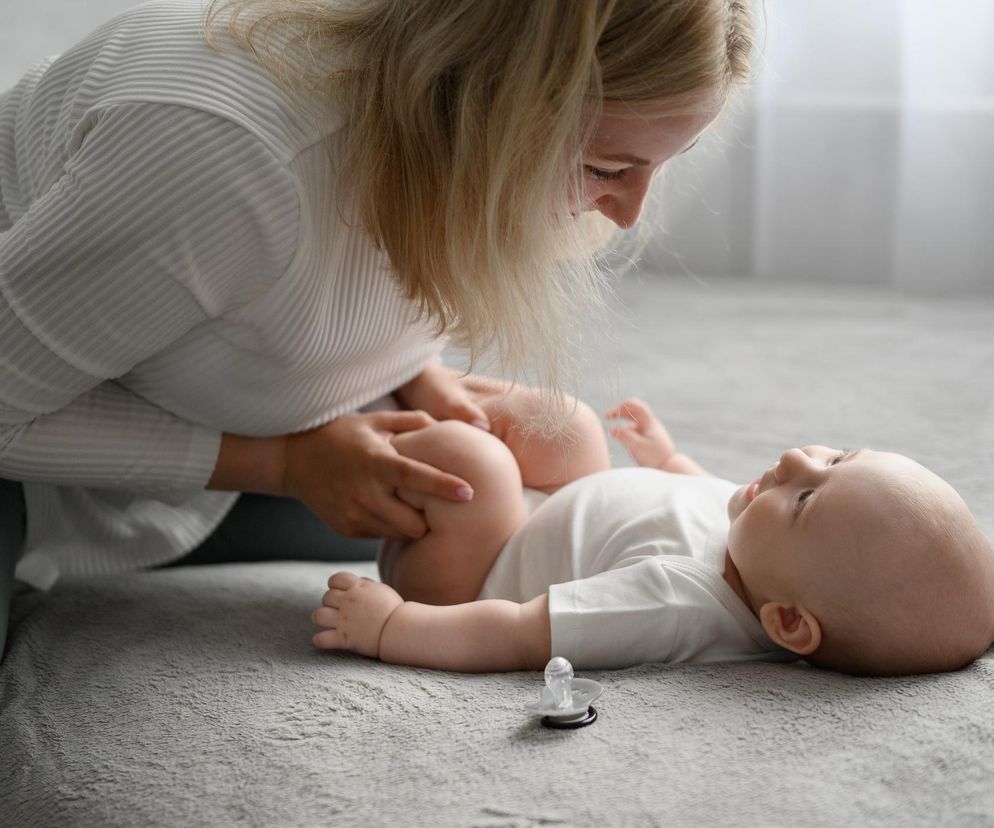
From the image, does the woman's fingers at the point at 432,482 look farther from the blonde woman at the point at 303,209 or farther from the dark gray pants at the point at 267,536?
the dark gray pants at the point at 267,536

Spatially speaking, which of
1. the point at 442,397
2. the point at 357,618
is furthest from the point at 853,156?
the point at 357,618

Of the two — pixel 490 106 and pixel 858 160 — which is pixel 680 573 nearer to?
pixel 490 106

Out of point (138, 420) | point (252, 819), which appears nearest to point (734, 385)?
point (138, 420)

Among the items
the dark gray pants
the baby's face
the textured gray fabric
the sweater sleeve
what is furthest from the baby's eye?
the dark gray pants

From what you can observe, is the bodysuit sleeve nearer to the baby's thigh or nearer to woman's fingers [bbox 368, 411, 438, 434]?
the baby's thigh

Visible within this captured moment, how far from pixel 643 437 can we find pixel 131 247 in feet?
2.04

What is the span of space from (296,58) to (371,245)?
0.18 meters

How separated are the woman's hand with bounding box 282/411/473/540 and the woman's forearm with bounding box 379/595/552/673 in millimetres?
136

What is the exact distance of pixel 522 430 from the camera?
1187 millimetres

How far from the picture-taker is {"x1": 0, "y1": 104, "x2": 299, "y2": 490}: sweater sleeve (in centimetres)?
92

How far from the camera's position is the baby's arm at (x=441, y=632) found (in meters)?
0.94

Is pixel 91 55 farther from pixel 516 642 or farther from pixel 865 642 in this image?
pixel 865 642

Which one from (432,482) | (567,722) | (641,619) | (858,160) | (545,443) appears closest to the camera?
(567,722)

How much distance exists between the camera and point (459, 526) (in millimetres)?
1073
